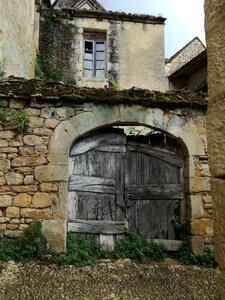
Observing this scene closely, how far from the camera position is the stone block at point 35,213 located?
424 cm

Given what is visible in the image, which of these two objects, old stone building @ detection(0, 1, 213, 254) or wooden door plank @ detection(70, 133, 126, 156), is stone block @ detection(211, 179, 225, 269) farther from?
wooden door plank @ detection(70, 133, 126, 156)

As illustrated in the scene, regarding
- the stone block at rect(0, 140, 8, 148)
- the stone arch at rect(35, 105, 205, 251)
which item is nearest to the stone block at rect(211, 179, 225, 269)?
the stone arch at rect(35, 105, 205, 251)

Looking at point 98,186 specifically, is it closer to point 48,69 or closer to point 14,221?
point 14,221

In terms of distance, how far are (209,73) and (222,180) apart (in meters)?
0.51

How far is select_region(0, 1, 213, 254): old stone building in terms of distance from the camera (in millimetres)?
4309

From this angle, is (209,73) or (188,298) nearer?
(209,73)

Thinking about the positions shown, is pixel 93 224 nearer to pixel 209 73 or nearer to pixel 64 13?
pixel 209 73

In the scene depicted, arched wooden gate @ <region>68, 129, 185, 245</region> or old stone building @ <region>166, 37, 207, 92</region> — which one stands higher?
old stone building @ <region>166, 37, 207, 92</region>

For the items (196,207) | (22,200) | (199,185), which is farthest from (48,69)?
(196,207)

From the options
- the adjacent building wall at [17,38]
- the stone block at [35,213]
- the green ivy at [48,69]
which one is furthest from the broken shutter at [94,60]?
the stone block at [35,213]

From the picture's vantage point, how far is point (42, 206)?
4277 millimetres

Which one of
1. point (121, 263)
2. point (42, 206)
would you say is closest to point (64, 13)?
point (42, 206)

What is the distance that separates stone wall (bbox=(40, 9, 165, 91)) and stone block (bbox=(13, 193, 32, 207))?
6.44m

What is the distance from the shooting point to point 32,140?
441 cm
